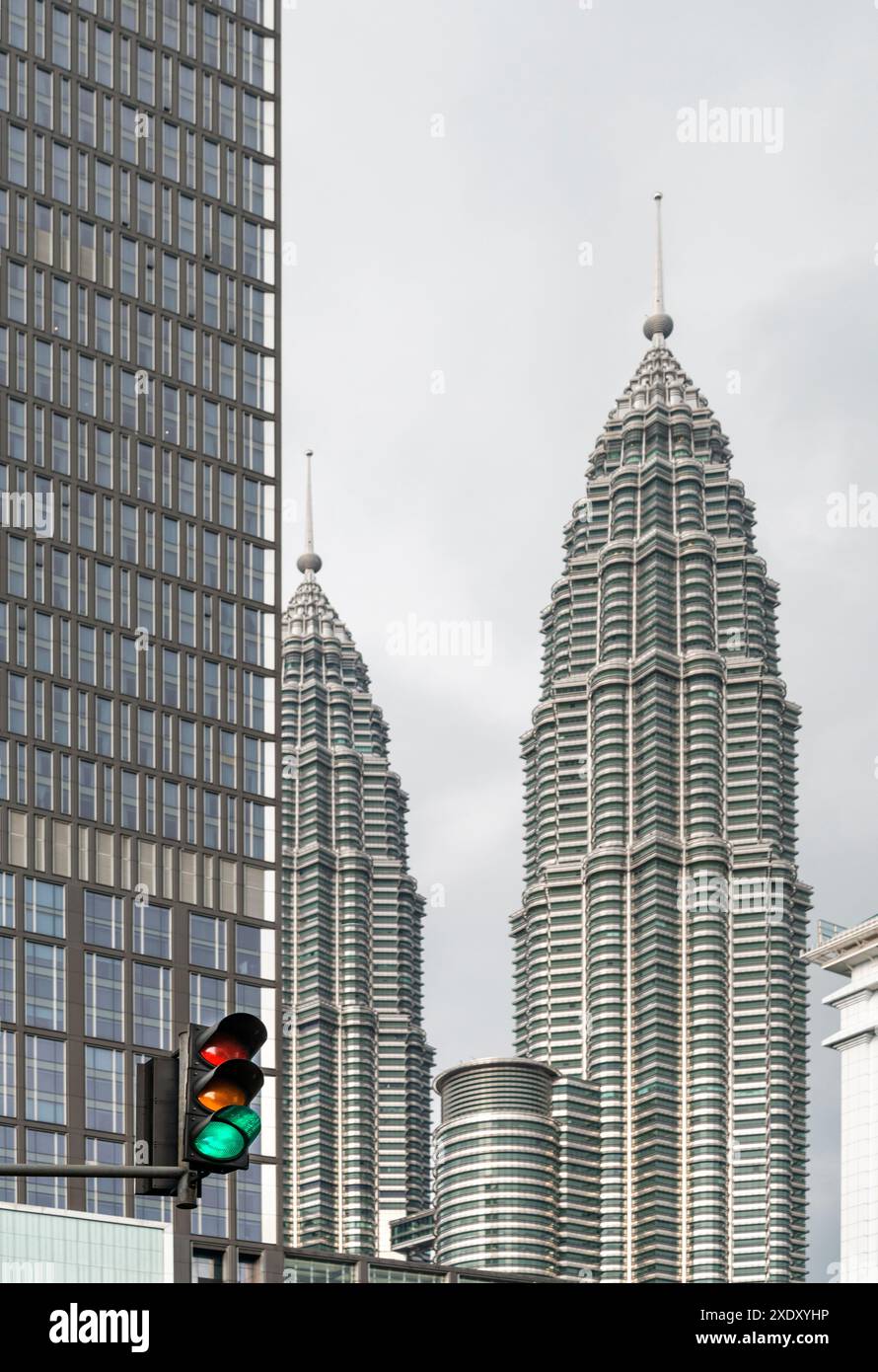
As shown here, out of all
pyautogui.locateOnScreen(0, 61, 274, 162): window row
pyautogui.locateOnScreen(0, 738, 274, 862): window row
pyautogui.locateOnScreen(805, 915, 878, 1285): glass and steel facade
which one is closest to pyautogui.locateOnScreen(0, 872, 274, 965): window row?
pyautogui.locateOnScreen(0, 738, 274, 862): window row

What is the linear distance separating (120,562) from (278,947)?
24.2 m

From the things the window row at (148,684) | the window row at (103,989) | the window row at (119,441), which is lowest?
the window row at (103,989)

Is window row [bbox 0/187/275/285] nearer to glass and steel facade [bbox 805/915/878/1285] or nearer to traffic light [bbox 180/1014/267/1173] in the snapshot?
glass and steel facade [bbox 805/915/878/1285]

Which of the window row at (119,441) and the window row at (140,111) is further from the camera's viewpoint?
the window row at (140,111)

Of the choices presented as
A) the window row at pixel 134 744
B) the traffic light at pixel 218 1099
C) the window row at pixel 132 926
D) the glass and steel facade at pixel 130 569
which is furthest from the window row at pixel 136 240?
the traffic light at pixel 218 1099

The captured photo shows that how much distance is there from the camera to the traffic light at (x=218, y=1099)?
18.2m

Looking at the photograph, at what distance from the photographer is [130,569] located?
140 meters

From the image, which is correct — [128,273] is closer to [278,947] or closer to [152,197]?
[152,197]

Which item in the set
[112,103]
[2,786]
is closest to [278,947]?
[2,786]

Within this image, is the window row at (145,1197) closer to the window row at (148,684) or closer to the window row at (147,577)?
the window row at (148,684)

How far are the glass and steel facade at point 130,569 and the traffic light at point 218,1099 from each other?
110 metres

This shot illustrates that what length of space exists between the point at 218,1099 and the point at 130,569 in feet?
403

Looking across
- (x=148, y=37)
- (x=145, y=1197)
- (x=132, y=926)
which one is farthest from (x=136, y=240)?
(x=145, y=1197)
